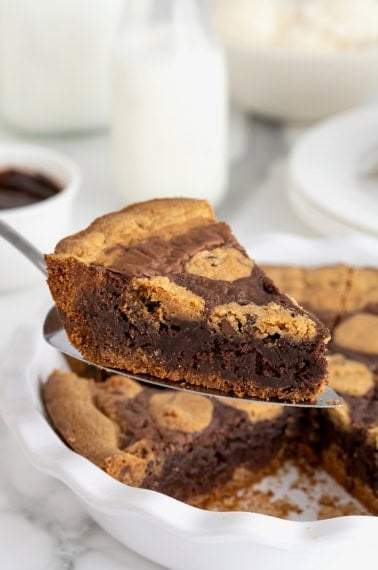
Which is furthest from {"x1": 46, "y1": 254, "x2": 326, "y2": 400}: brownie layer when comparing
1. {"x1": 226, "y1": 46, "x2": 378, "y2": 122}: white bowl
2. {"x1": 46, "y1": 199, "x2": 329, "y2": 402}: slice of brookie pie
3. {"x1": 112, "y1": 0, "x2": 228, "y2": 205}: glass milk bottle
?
{"x1": 226, "y1": 46, "x2": 378, "y2": 122}: white bowl

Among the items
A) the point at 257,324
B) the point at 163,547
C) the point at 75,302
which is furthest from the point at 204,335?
the point at 163,547

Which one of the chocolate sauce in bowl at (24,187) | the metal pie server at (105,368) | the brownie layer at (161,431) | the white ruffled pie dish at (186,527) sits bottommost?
the brownie layer at (161,431)

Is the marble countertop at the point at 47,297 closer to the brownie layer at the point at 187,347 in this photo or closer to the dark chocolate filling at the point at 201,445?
the dark chocolate filling at the point at 201,445

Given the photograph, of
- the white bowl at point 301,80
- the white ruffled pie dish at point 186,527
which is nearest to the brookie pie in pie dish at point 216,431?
the white ruffled pie dish at point 186,527

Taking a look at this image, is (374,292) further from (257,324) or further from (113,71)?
(113,71)

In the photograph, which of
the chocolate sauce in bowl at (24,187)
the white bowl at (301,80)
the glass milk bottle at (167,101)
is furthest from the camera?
the white bowl at (301,80)

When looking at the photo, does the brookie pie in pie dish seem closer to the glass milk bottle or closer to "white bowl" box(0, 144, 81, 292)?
"white bowl" box(0, 144, 81, 292)

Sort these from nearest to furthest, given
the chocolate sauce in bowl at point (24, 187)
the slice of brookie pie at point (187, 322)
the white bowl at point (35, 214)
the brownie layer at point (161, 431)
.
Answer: the slice of brookie pie at point (187, 322)
the brownie layer at point (161, 431)
the white bowl at point (35, 214)
the chocolate sauce in bowl at point (24, 187)
